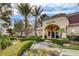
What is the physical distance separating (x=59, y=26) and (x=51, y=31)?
80mm

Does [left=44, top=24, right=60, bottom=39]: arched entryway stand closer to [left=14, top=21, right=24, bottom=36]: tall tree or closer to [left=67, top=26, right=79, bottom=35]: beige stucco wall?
[left=67, top=26, right=79, bottom=35]: beige stucco wall

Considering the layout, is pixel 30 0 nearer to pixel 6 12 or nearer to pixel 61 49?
pixel 6 12

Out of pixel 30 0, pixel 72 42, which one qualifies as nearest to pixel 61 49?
pixel 72 42

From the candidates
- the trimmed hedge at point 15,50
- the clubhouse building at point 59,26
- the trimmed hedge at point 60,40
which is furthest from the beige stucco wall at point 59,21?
the trimmed hedge at point 15,50

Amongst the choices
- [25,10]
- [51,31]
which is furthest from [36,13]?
[51,31]

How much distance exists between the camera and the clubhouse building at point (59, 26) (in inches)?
66.7

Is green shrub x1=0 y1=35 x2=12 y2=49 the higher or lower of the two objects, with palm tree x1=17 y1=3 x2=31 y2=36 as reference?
lower

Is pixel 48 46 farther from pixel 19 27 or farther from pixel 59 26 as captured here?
pixel 19 27

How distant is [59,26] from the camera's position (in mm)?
1699

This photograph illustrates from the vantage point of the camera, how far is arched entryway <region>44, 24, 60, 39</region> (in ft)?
5.58

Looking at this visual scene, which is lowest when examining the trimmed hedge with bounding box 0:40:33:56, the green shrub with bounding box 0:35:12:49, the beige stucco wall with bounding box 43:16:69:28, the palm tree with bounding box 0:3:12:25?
the trimmed hedge with bounding box 0:40:33:56

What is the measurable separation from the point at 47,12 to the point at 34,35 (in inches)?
8.7

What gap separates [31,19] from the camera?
1709 mm

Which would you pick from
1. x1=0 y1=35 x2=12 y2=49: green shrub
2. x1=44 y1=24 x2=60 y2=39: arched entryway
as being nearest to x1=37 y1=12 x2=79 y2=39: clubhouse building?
x1=44 y1=24 x2=60 y2=39: arched entryway
